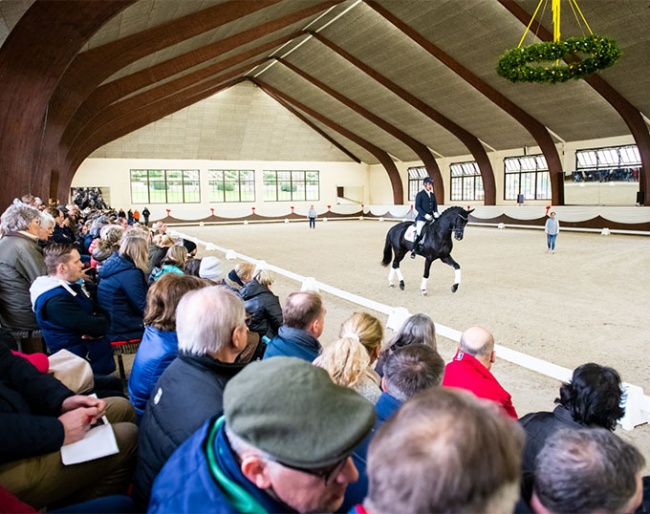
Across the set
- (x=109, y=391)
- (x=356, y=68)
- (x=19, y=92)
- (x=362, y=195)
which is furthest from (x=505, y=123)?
(x=109, y=391)

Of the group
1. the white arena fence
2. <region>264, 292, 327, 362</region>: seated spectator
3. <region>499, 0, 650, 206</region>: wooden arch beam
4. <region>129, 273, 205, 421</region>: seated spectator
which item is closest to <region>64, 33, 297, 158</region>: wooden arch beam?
<region>499, 0, 650, 206</region>: wooden arch beam

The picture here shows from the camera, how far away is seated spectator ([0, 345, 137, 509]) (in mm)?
1739

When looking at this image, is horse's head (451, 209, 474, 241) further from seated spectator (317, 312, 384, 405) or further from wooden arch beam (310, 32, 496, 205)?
wooden arch beam (310, 32, 496, 205)

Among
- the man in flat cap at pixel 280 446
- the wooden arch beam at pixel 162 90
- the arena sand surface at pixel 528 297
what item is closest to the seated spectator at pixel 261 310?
the arena sand surface at pixel 528 297

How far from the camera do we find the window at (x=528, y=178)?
76.8 feet

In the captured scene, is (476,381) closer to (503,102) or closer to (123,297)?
(123,297)

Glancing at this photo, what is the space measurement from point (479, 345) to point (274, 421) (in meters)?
2.06

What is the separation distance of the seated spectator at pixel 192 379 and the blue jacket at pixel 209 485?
437mm

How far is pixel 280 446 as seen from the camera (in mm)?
1013

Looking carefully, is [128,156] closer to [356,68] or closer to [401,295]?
[356,68]

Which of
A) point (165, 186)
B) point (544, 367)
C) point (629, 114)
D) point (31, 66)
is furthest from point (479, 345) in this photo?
point (165, 186)

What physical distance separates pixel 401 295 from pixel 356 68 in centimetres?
1627

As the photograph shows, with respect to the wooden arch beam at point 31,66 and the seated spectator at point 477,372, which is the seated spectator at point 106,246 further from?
the seated spectator at point 477,372

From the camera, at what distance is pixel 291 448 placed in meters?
1.01
